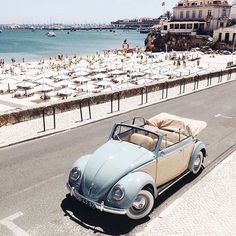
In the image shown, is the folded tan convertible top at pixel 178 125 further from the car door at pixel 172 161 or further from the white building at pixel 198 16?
the white building at pixel 198 16

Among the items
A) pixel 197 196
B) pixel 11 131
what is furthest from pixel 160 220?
pixel 11 131

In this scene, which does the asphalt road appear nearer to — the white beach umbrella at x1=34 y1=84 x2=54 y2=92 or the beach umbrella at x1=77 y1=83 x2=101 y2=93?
the beach umbrella at x1=77 y1=83 x2=101 y2=93

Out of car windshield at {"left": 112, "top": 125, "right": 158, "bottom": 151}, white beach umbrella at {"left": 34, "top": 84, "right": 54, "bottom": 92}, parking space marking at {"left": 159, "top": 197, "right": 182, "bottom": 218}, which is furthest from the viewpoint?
white beach umbrella at {"left": 34, "top": 84, "right": 54, "bottom": 92}

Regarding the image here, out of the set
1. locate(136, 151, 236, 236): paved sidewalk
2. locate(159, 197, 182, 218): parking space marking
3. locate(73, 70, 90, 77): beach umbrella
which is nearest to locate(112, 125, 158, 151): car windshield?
locate(159, 197, 182, 218): parking space marking

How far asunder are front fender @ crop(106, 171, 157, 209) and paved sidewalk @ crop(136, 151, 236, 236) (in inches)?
28.2

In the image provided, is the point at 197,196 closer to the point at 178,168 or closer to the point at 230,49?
the point at 178,168

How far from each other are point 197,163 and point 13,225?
18.1 ft

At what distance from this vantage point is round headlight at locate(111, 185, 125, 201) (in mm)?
7090

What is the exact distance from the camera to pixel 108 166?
7590mm

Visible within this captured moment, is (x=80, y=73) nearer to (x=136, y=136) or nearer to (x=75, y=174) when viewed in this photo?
(x=136, y=136)

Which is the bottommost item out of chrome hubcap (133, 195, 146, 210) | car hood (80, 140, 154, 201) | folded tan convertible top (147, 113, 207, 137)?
chrome hubcap (133, 195, 146, 210)

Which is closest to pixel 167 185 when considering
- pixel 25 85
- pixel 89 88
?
pixel 89 88

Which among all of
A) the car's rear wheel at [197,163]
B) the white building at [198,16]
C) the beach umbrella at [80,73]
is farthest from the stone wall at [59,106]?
the white building at [198,16]

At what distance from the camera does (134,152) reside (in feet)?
26.1
